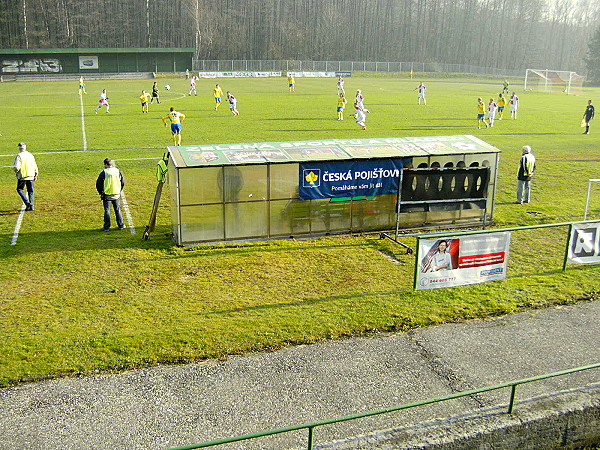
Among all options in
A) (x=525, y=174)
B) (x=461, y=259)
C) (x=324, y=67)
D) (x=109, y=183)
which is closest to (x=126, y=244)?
(x=109, y=183)

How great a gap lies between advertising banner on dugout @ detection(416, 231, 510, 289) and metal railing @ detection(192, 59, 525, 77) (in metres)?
78.6

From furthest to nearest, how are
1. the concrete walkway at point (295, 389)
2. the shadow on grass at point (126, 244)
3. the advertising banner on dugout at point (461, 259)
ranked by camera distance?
1. the shadow on grass at point (126, 244)
2. the advertising banner on dugout at point (461, 259)
3. the concrete walkway at point (295, 389)

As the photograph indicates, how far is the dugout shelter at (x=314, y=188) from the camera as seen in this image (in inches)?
599

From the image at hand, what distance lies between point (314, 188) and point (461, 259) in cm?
504

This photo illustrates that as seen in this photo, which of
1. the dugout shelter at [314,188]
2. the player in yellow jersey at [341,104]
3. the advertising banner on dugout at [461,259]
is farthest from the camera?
the player in yellow jersey at [341,104]

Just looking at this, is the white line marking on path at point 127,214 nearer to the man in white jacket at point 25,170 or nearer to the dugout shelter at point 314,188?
the dugout shelter at point 314,188

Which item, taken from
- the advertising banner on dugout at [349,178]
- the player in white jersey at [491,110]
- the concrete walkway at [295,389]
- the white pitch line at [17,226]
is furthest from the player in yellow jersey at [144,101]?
the concrete walkway at [295,389]

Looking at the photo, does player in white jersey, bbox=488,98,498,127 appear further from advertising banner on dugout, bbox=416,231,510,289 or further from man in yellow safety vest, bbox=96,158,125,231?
man in yellow safety vest, bbox=96,158,125,231

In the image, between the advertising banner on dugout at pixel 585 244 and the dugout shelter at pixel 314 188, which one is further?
the dugout shelter at pixel 314 188

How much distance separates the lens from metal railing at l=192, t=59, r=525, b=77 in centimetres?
8781

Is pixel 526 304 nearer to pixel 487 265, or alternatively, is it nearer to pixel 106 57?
pixel 487 265

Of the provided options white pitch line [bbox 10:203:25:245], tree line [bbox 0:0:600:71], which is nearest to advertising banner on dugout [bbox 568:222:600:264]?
white pitch line [bbox 10:203:25:245]

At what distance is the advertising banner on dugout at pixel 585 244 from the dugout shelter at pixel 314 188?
11.1 ft

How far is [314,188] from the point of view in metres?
16.0
